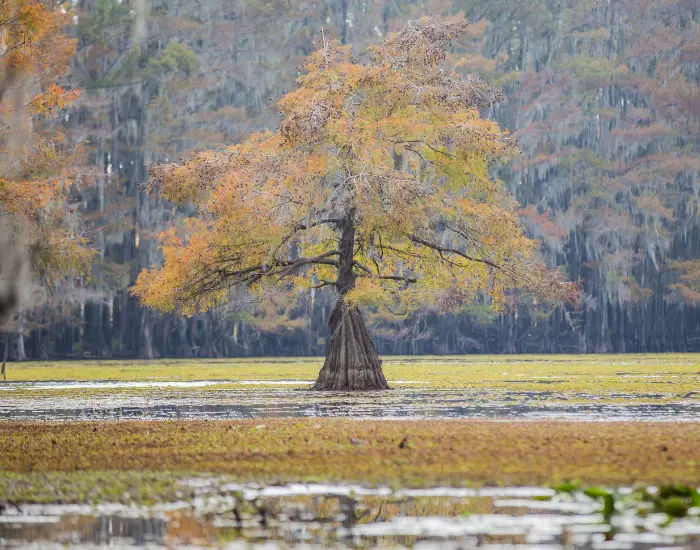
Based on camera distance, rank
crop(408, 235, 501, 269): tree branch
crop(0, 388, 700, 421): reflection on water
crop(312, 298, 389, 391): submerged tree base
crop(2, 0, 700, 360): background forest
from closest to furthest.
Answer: crop(0, 388, 700, 421): reflection on water < crop(312, 298, 389, 391): submerged tree base < crop(408, 235, 501, 269): tree branch < crop(2, 0, 700, 360): background forest

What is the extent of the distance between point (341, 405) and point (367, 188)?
6761mm

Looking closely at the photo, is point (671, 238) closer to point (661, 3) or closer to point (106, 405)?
point (661, 3)

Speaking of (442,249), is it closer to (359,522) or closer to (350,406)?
(350,406)

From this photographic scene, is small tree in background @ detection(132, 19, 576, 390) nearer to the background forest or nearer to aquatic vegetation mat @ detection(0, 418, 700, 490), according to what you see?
aquatic vegetation mat @ detection(0, 418, 700, 490)

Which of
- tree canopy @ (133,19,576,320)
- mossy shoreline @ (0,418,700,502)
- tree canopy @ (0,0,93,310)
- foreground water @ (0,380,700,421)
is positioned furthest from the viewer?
tree canopy @ (133,19,576,320)

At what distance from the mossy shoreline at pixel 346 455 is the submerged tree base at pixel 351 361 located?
1164 centimetres

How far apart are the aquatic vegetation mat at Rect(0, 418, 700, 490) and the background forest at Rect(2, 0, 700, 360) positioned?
4747cm

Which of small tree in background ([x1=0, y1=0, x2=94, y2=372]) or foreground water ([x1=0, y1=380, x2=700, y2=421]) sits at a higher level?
small tree in background ([x1=0, y1=0, x2=94, y2=372])

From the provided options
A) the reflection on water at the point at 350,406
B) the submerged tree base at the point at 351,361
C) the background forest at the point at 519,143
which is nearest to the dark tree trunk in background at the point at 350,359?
the submerged tree base at the point at 351,361

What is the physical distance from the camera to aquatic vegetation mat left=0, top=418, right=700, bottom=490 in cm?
943

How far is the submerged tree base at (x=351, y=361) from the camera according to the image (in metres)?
26.6

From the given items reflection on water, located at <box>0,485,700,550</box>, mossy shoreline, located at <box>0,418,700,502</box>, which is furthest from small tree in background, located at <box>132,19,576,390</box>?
reflection on water, located at <box>0,485,700,550</box>

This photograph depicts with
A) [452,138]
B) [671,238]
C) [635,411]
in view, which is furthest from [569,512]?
[671,238]

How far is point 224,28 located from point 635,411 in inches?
2083
